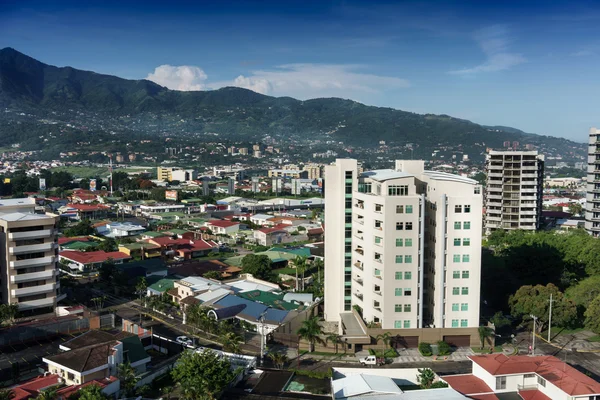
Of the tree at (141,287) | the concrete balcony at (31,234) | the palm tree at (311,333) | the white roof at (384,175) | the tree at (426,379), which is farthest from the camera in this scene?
the tree at (141,287)

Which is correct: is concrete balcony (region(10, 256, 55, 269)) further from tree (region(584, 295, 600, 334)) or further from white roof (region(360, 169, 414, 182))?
tree (region(584, 295, 600, 334))

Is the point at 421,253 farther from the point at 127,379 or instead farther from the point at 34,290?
the point at 34,290

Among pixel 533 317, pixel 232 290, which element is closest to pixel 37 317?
pixel 232 290

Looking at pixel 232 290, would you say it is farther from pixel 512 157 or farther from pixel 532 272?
pixel 512 157

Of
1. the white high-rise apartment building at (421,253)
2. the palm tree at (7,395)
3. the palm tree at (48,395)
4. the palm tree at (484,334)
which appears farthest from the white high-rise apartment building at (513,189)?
the palm tree at (7,395)

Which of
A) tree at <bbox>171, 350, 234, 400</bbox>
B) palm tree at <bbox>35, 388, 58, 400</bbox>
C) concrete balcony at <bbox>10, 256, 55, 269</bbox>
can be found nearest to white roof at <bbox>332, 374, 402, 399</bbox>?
tree at <bbox>171, 350, 234, 400</bbox>

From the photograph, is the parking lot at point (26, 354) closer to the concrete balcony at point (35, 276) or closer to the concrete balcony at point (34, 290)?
the concrete balcony at point (34, 290)
